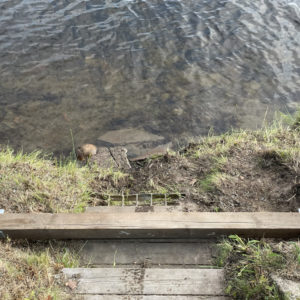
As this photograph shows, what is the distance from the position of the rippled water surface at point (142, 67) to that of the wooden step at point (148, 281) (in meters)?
3.82

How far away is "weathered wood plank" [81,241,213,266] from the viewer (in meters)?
3.46

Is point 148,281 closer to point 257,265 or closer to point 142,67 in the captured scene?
point 257,265

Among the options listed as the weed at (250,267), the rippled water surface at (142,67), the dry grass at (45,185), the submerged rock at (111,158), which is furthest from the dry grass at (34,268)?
the rippled water surface at (142,67)

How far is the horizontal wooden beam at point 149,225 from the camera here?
344 cm

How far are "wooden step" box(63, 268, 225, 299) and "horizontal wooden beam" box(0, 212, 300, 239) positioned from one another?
15.7 inches

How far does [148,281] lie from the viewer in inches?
122

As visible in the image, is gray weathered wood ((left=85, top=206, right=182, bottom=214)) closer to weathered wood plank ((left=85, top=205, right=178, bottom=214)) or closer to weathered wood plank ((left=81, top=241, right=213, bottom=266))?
weathered wood plank ((left=85, top=205, right=178, bottom=214))

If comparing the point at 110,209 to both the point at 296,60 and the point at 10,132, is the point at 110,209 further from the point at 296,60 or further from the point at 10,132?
the point at 296,60

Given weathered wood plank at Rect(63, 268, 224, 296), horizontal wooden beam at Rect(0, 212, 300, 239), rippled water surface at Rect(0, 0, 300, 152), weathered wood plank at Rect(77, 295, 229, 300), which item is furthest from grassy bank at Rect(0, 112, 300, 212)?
rippled water surface at Rect(0, 0, 300, 152)

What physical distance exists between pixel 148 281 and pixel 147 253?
44 centimetres

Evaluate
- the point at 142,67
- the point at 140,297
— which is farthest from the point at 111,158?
the point at 142,67

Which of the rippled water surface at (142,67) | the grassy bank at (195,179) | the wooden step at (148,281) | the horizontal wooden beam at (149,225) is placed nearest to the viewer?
the wooden step at (148,281)

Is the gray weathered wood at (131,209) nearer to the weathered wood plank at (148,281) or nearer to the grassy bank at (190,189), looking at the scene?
the grassy bank at (190,189)

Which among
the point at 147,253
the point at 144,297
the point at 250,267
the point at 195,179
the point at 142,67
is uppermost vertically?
the point at 250,267
